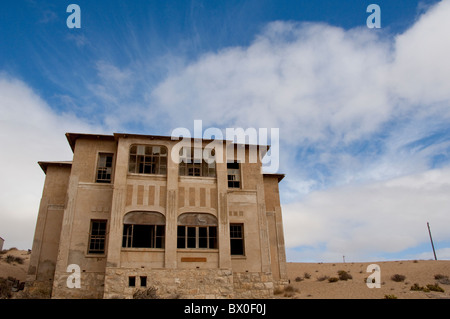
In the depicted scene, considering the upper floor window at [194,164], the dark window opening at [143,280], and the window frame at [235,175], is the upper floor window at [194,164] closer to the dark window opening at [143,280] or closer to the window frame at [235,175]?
the window frame at [235,175]

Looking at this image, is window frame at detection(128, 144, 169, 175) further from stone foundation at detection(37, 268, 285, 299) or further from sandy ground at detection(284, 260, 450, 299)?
sandy ground at detection(284, 260, 450, 299)

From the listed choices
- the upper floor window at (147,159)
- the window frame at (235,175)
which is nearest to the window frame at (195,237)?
the window frame at (235,175)

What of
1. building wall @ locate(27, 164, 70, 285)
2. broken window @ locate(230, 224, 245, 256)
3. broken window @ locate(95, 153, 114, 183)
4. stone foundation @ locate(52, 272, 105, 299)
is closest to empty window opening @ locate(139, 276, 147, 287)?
stone foundation @ locate(52, 272, 105, 299)

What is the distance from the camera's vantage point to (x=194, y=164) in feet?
74.0

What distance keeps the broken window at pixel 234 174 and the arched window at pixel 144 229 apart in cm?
535

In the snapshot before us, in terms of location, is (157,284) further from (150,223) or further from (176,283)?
(150,223)

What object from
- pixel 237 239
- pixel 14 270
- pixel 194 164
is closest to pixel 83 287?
pixel 237 239

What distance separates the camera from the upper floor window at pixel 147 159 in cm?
2170

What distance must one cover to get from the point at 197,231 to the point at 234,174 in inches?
192

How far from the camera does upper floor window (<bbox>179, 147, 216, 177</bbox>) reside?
2234 centimetres

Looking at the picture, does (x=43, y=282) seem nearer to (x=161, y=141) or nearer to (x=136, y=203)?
(x=136, y=203)

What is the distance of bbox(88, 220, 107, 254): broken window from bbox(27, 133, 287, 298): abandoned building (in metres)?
0.05
